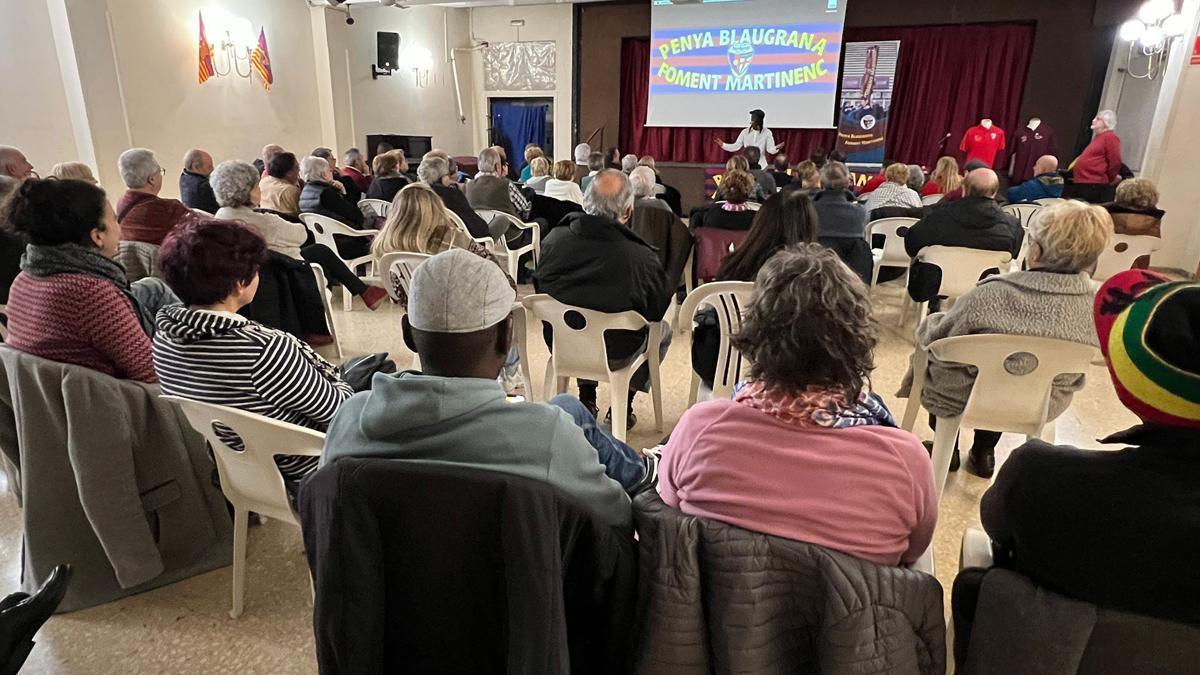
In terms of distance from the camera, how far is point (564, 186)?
5.52 m

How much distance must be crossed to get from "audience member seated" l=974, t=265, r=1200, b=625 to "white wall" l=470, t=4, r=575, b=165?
34.0ft

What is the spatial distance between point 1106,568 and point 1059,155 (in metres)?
9.41

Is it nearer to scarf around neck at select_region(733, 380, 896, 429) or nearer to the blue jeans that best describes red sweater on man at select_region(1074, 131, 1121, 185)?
scarf around neck at select_region(733, 380, 896, 429)

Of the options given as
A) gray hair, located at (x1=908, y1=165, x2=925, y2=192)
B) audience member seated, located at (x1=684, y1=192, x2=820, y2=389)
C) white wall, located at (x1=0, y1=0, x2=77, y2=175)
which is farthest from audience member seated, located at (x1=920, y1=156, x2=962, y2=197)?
white wall, located at (x1=0, y1=0, x2=77, y2=175)

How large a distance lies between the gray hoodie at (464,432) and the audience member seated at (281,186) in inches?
131

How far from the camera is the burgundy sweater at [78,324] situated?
66.9 inches

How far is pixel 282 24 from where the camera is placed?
779 cm

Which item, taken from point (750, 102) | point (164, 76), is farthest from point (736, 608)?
point (750, 102)

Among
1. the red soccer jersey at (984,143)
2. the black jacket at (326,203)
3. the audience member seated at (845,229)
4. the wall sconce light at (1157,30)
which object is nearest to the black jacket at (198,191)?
the black jacket at (326,203)

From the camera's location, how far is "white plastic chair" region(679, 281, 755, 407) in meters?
2.43

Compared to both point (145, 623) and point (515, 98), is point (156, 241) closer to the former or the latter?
point (145, 623)

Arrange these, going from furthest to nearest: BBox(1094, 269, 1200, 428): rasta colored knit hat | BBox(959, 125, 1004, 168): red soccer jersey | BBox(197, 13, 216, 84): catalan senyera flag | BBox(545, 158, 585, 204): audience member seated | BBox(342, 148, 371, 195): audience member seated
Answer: BBox(959, 125, 1004, 168): red soccer jersey < BBox(197, 13, 216, 84): catalan senyera flag < BBox(342, 148, 371, 195): audience member seated < BBox(545, 158, 585, 204): audience member seated < BBox(1094, 269, 1200, 428): rasta colored knit hat

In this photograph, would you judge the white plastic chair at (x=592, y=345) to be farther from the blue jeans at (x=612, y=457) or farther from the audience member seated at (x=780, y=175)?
the audience member seated at (x=780, y=175)

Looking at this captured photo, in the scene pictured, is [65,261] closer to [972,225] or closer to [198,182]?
[198,182]
